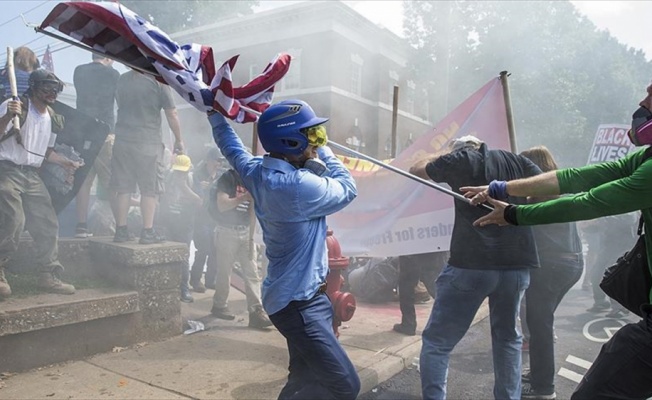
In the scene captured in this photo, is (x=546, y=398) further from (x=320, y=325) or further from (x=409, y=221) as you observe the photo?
(x=320, y=325)

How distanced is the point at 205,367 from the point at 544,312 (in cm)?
240

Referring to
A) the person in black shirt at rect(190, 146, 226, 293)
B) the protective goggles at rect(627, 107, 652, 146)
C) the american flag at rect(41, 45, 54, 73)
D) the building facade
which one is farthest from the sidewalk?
the building facade

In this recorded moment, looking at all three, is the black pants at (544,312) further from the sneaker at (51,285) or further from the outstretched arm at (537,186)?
the sneaker at (51,285)

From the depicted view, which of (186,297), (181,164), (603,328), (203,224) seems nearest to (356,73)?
(181,164)

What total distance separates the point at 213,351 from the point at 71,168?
191 cm

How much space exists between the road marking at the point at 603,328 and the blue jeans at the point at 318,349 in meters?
3.91

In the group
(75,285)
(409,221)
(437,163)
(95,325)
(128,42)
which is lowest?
(95,325)

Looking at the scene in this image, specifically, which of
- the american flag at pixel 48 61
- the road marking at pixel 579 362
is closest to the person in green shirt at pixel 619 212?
the road marking at pixel 579 362

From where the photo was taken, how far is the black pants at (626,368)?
196 cm

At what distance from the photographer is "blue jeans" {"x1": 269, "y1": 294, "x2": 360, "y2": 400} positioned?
231cm

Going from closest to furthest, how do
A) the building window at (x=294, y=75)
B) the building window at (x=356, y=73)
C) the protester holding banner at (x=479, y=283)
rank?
the protester holding banner at (x=479, y=283) < the building window at (x=294, y=75) < the building window at (x=356, y=73)

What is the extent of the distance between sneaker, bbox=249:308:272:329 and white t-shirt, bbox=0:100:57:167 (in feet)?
7.07

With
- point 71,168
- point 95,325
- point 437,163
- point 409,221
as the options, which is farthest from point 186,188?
point 437,163

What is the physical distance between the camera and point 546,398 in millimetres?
3418
